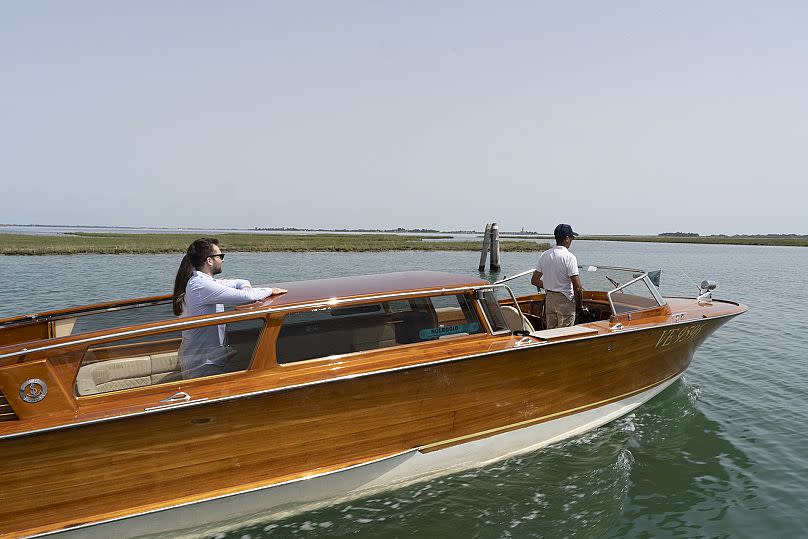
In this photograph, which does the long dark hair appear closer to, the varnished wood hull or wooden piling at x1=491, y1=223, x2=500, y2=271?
the varnished wood hull

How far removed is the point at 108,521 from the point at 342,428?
1758 millimetres

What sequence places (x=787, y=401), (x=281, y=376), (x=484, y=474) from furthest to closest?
(x=787, y=401), (x=484, y=474), (x=281, y=376)

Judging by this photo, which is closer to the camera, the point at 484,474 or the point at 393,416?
the point at 393,416

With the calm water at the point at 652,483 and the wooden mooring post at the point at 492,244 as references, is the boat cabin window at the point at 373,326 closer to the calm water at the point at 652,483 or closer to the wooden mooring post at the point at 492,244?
the calm water at the point at 652,483

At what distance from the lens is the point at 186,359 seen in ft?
13.2

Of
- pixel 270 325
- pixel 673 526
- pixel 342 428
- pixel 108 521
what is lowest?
pixel 673 526

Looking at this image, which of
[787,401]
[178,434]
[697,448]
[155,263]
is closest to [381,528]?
[178,434]

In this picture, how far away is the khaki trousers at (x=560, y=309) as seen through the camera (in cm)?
612

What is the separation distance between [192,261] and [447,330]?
2.39m

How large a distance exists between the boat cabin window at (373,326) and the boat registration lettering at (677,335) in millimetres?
2674

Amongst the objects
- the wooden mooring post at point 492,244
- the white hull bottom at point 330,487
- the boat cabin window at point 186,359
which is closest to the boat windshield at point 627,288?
the white hull bottom at point 330,487

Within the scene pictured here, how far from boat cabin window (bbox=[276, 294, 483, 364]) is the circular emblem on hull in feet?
5.18

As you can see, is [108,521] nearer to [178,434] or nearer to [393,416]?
[178,434]

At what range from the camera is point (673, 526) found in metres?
4.39
